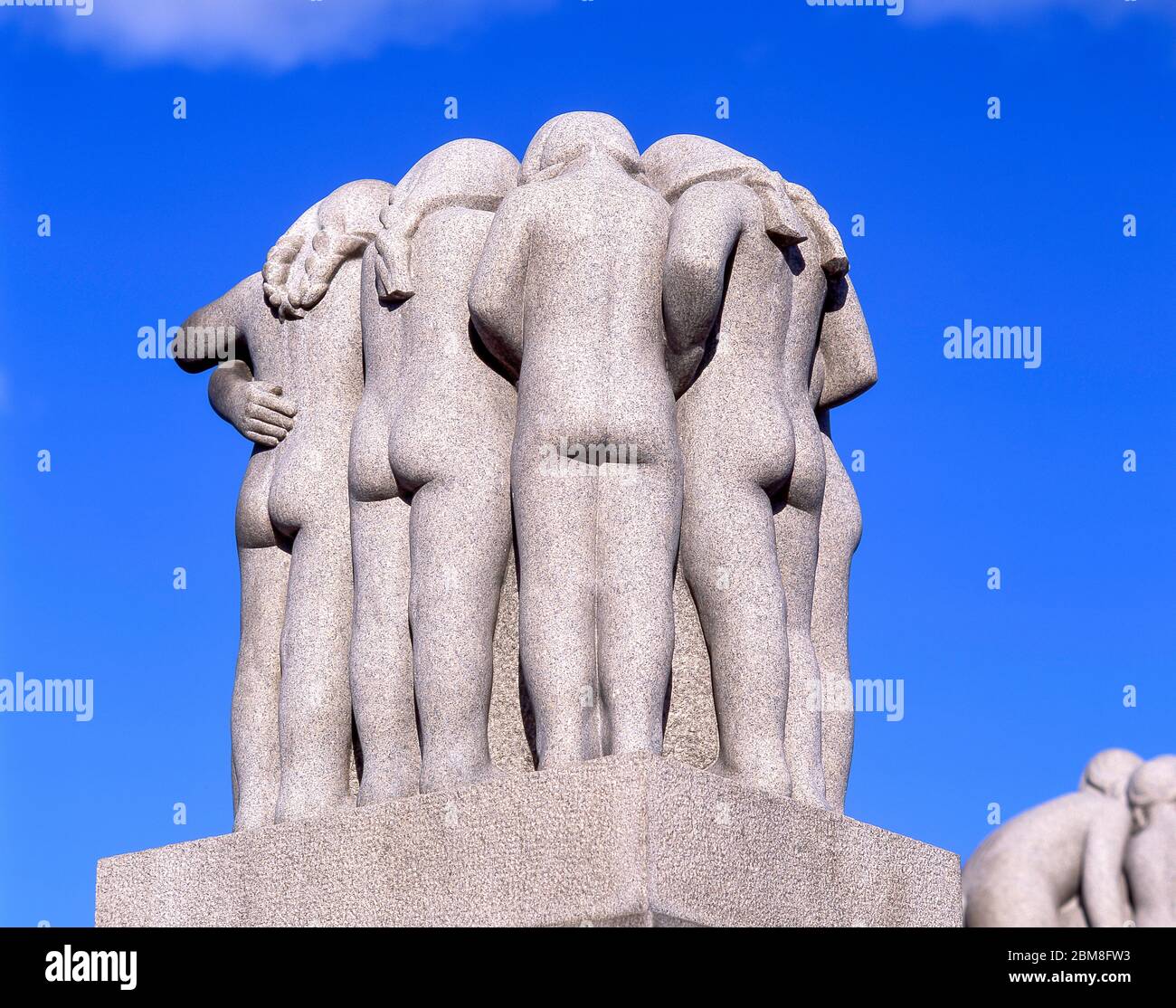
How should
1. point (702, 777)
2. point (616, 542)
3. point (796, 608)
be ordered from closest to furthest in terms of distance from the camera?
point (702, 777) < point (616, 542) < point (796, 608)

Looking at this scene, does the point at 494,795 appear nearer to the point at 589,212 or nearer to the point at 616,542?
the point at 616,542

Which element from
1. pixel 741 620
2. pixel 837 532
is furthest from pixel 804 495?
pixel 741 620

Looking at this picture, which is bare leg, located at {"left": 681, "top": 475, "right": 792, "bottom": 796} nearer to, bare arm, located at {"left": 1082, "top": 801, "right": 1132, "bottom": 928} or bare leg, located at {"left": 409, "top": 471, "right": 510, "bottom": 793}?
bare leg, located at {"left": 409, "top": 471, "right": 510, "bottom": 793}

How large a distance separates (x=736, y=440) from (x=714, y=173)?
147 cm

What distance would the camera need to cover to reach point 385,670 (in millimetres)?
10109

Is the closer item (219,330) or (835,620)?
(835,620)

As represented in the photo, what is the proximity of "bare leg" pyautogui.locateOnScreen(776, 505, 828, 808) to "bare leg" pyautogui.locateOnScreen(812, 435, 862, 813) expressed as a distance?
0.14 metres

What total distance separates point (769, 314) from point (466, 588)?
200 cm

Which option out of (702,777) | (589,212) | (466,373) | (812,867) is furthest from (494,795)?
(589,212)

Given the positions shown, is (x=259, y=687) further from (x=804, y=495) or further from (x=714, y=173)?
(x=714, y=173)

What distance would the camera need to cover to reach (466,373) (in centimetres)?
1019
